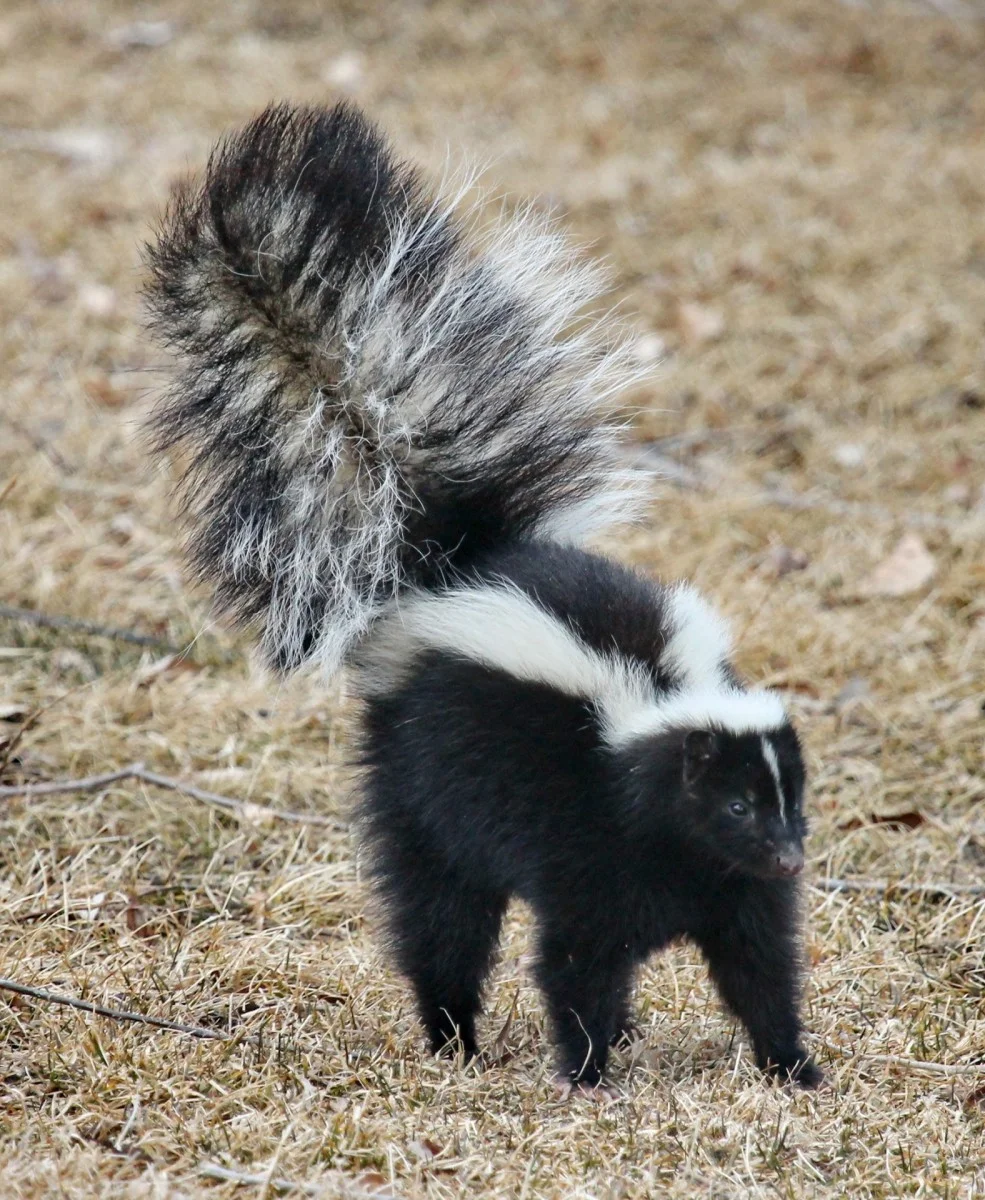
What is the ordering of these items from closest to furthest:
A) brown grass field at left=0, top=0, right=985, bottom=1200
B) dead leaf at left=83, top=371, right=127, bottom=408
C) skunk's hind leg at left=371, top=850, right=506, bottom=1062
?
brown grass field at left=0, top=0, right=985, bottom=1200
skunk's hind leg at left=371, top=850, right=506, bottom=1062
dead leaf at left=83, top=371, right=127, bottom=408

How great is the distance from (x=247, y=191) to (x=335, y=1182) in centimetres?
172

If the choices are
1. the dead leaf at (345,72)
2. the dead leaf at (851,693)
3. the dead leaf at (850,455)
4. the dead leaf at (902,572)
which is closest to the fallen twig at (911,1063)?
the dead leaf at (851,693)

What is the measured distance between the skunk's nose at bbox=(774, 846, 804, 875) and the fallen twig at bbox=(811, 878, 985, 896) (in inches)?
38.5

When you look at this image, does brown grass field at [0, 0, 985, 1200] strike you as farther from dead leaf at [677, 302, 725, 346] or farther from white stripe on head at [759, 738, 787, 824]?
white stripe on head at [759, 738, 787, 824]

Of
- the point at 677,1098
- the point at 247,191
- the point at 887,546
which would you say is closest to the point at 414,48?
the point at 887,546

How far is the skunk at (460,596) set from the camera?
111 inches

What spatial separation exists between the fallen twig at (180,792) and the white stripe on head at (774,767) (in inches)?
55.3

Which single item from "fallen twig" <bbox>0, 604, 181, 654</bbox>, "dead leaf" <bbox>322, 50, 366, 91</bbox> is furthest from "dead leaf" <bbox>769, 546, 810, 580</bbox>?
"dead leaf" <bbox>322, 50, 366, 91</bbox>

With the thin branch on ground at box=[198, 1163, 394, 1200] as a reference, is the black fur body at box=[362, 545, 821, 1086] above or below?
above

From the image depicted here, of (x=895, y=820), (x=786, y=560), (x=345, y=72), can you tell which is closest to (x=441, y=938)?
(x=895, y=820)

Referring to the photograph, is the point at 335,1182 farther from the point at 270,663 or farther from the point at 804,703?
the point at 804,703

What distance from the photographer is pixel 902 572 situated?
16.9ft

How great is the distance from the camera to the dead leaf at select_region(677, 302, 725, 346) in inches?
271

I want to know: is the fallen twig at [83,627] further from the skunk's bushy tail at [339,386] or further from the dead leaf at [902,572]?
the dead leaf at [902,572]
